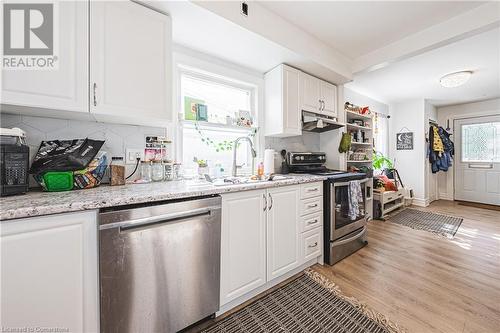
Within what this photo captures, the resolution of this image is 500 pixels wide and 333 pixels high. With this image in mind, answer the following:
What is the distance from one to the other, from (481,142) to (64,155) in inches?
296

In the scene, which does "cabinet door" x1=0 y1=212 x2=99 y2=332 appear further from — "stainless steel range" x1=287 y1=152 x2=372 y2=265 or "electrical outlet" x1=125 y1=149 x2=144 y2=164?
"stainless steel range" x1=287 y1=152 x2=372 y2=265

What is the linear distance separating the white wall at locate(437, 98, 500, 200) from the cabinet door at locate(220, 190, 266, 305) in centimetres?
623

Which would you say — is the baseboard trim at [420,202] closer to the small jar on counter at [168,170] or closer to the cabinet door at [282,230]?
the cabinet door at [282,230]

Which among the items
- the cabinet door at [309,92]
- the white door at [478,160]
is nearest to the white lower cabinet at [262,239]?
the cabinet door at [309,92]

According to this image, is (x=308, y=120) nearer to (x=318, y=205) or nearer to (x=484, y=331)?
(x=318, y=205)

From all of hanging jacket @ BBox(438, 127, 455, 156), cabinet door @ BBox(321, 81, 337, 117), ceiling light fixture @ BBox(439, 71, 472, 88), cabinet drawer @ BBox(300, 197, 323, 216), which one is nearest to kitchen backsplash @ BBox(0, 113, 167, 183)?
cabinet drawer @ BBox(300, 197, 323, 216)

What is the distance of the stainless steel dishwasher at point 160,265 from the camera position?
Answer: 99 centimetres

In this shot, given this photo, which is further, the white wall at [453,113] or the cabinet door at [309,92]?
the white wall at [453,113]

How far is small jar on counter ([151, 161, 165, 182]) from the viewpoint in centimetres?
170

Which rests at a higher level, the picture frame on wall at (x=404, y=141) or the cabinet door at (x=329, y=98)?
the cabinet door at (x=329, y=98)

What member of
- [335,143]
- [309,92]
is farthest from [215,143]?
[335,143]

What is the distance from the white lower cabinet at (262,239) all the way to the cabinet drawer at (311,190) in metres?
0.01

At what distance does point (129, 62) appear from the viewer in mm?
1327

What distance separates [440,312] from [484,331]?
0.69ft
